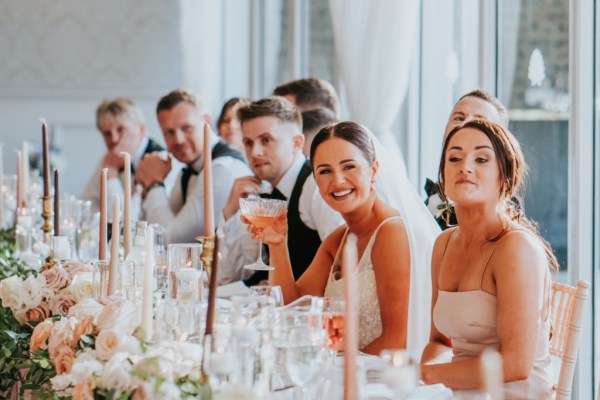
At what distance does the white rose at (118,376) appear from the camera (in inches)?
57.1

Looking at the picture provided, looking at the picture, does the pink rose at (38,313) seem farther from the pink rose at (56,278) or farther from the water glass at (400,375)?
the water glass at (400,375)

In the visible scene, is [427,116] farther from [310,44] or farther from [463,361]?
[463,361]

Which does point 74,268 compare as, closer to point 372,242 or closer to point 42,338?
point 42,338

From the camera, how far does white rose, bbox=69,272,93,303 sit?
2197 millimetres

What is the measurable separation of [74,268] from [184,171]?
2.36 m

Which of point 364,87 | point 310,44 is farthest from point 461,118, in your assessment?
point 310,44

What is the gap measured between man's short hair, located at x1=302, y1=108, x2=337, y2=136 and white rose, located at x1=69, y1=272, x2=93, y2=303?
1.75 meters

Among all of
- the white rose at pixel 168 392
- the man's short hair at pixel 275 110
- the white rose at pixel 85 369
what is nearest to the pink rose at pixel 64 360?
the white rose at pixel 85 369

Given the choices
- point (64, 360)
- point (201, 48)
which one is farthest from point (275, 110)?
point (201, 48)

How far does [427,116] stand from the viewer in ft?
14.5

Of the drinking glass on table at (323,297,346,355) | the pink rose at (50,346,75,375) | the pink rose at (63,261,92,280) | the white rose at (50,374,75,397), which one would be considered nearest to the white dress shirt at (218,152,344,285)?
the pink rose at (63,261,92,280)

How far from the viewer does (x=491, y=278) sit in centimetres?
212

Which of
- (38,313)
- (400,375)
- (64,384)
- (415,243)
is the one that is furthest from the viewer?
(415,243)

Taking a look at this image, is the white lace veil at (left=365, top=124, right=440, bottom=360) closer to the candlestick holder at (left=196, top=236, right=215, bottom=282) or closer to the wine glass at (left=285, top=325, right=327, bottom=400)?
the candlestick holder at (left=196, top=236, right=215, bottom=282)
